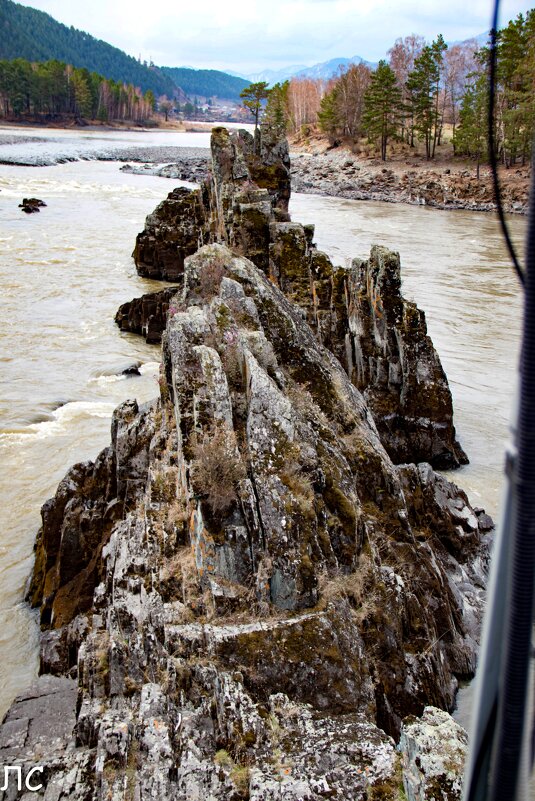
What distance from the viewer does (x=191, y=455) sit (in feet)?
27.1

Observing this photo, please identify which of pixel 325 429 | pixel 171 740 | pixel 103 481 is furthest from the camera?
pixel 103 481

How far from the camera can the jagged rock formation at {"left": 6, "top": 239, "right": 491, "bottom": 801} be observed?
19.5ft

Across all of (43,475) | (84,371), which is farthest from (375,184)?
(43,475)

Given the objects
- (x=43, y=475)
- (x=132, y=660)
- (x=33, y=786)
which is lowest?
(x=43, y=475)

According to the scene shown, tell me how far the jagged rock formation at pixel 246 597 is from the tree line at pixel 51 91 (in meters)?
152

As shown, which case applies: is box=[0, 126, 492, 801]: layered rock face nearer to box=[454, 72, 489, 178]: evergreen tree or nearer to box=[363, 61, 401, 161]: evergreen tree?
box=[454, 72, 489, 178]: evergreen tree

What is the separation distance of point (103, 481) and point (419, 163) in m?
80.4

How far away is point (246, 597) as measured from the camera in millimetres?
7180

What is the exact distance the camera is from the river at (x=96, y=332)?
1497 centimetres

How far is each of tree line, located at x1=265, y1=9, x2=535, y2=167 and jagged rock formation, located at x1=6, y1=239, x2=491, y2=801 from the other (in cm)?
3059

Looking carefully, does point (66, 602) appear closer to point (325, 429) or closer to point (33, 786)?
point (33, 786)

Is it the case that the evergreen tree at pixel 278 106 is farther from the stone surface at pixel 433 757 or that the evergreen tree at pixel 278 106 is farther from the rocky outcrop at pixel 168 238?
the stone surface at pixel 433 757

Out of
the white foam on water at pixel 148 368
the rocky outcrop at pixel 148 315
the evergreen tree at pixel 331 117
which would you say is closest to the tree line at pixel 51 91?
the evergreen tree at pixel 331 117

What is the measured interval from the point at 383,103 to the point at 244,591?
86.9m
